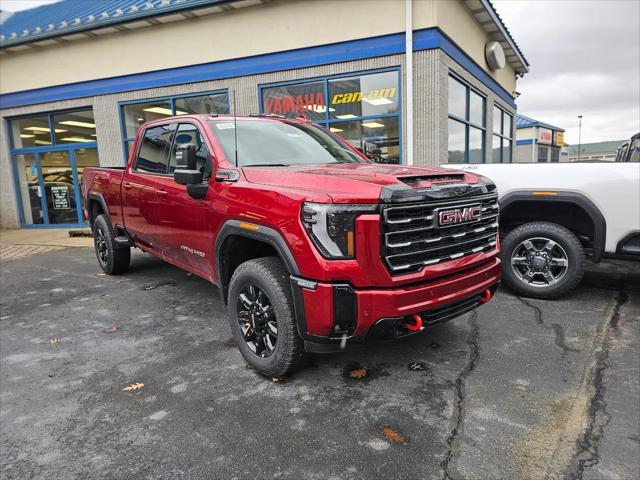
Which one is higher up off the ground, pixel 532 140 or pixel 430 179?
pixel 532 140

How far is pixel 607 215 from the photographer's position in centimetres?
448

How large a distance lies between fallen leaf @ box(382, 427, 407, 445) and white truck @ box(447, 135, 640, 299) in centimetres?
303

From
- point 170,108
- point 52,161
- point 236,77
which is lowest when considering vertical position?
point 52,161

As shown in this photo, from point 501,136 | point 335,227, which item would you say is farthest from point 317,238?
point 501,136

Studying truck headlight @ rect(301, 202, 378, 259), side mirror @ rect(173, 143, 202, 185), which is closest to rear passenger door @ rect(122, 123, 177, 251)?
side mirror @ rect(173, 143, 202, 185)

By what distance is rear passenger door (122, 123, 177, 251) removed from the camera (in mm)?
4621

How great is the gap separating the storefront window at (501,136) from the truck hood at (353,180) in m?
11.9

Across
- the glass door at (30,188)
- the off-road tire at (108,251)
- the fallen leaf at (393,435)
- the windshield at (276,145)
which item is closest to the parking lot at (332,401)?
the fallen leaf at (393,435)

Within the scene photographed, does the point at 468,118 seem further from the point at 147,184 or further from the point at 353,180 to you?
the point at 353,180

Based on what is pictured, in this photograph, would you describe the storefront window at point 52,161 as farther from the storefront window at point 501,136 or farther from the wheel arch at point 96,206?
the storefront window at point 501,136

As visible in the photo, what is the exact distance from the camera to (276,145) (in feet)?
13.1

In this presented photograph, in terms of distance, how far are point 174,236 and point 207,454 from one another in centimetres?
240

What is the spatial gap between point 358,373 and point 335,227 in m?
1.27

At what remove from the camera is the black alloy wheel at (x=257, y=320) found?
124 inches
